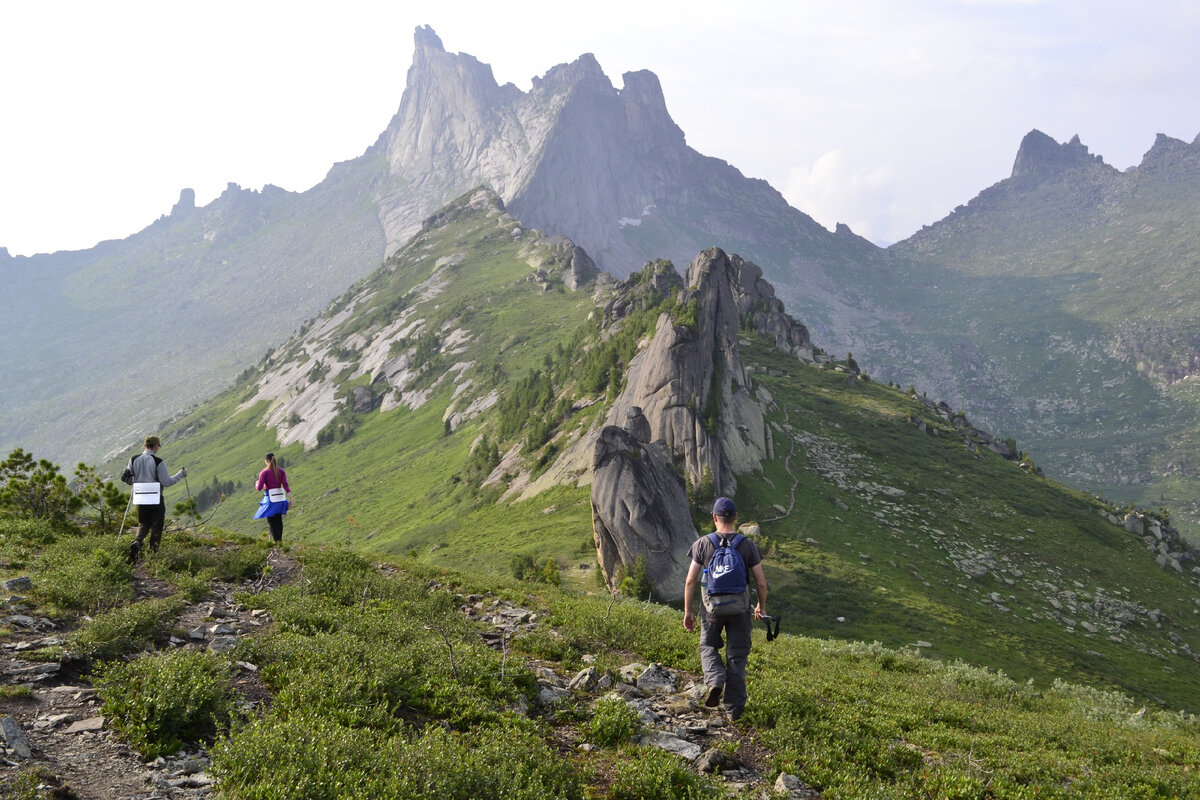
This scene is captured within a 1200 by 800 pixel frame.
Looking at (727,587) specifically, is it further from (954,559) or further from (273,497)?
(954,559)

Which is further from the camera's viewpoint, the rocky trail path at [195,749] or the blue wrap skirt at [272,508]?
the blue wrap skirt at [272,508]

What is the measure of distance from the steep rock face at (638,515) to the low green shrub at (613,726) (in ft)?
111

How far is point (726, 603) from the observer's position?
36.5 ft

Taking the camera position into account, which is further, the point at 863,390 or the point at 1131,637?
the point at 863,390

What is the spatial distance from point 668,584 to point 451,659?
1378 inches

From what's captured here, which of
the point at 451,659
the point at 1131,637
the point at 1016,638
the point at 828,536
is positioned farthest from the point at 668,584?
the point at 1131,637

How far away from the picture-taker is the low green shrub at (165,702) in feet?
27.0

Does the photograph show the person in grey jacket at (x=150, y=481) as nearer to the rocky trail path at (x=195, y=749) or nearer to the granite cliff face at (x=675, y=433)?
the rocky trail path at (x=195, y=749)

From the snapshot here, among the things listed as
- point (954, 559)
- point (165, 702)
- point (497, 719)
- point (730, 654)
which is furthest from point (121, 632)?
point (954, 559)

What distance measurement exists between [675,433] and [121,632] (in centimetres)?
5409

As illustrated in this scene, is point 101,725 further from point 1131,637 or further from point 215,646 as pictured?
point 1131,637

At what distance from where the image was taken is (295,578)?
1789 centimetres

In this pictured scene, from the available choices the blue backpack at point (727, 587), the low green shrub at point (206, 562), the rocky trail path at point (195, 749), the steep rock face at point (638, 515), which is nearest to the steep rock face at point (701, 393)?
the steep rock face at point (638, 515)

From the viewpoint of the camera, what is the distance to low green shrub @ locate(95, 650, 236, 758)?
8227 mm
